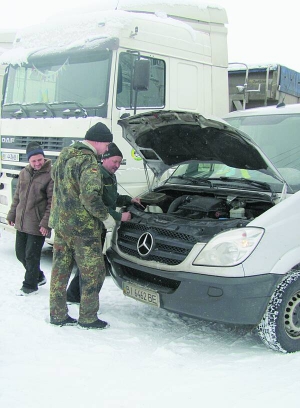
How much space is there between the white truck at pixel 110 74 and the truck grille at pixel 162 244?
181cm

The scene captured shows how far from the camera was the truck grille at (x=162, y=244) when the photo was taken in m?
3.88

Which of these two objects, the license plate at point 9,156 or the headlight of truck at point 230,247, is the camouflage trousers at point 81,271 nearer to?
the headlight of truck at point 230,247

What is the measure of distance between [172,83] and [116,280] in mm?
3224

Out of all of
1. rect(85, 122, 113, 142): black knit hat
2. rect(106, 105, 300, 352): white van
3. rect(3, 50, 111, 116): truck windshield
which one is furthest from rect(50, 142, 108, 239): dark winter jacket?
rect(3, 50, 111, 116): truck windshield

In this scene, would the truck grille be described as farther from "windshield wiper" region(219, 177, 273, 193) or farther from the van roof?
the van roof

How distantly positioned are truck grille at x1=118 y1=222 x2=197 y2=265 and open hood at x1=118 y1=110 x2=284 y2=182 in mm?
1001

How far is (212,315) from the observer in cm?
365

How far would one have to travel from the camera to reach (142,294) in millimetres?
4094

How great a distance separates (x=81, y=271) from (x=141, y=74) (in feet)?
9.00

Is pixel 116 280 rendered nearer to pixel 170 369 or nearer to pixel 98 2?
pixel 170 369

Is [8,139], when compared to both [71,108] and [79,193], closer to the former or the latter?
[71,108]

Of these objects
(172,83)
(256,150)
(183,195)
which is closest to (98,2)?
(172,83)

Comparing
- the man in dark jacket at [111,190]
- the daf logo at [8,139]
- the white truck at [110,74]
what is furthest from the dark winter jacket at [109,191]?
the daf logo at [8,139]

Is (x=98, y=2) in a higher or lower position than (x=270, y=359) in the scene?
higher
